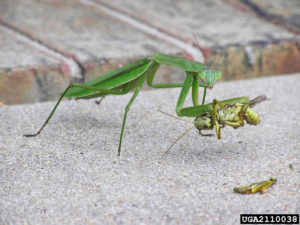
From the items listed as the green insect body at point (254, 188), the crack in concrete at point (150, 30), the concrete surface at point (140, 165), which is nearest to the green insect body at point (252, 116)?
the concrete surface at point (140, 165)

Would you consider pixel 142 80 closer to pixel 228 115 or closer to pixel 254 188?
pixel 228 115

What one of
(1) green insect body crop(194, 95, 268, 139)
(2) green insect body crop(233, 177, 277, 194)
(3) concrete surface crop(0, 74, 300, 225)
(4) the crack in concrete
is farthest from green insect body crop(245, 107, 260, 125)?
(4) the crack in concrete

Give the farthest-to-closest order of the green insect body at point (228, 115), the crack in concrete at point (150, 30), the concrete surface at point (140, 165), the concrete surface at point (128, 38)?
the crack in concrete at point (150, 30)
the concrete surface at point (128, 38)
the green insect body at point (228, 115)
the concrete surface at point (140, 165)

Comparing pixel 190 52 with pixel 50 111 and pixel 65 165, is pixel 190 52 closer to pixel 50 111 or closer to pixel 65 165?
pixel 50 111

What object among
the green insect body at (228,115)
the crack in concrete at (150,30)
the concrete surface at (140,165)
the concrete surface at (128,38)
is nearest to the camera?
the concrete surface at (140,165)

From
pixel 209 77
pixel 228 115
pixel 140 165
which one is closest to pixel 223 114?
pixel 228 115

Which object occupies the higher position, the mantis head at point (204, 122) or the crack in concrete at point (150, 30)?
the crack in concrete at point (150, 30)

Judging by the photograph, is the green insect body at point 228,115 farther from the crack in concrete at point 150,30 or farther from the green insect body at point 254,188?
the crack in concrete at point 150,30
